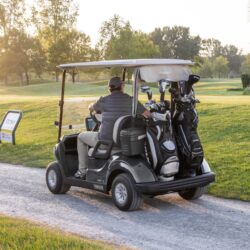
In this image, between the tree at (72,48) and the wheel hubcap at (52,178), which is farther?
the tree at (72,48)

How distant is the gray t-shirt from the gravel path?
110 cm

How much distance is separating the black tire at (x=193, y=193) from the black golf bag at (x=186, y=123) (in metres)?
0.59

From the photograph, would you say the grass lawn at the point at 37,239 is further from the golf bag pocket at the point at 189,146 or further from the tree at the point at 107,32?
the tree at the point at 107,32

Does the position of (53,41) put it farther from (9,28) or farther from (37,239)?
(37,239)

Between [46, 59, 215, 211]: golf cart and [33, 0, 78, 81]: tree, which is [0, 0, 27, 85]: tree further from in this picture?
[46, 59, 215, 211]: golf cart

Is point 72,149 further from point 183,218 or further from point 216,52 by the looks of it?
point 216,52

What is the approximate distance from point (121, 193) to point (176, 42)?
316 ft

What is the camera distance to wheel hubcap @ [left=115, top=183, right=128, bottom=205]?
7.43 meters

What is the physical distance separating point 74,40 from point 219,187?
6474 cm

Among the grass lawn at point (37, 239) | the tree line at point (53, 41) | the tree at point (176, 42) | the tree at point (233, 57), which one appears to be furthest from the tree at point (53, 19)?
the grass lawn at point (37, 239)

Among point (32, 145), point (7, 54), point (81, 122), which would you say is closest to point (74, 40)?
point (7, 54)

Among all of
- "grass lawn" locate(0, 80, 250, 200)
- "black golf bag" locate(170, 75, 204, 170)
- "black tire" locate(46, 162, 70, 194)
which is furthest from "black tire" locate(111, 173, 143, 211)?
"grass lawn" locate(0, 80, 250, 200)

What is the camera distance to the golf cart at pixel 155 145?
7.35 m

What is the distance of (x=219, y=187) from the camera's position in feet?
29.3
